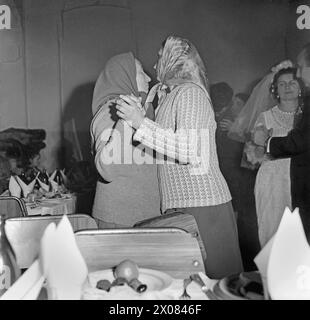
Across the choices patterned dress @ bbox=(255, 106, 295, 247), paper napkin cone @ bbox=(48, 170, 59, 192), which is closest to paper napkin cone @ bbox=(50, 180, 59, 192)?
paper napkin cone @ bbox=(48, 170, 59, 192)

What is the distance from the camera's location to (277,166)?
133 centimetres

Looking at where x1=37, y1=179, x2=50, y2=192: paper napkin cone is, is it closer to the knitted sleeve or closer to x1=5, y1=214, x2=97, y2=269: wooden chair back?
x1=5, y1=214, x2=97, y2=269: wooden chair back

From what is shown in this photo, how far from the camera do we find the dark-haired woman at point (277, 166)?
4.28ft

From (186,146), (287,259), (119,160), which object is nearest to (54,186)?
(119,160)

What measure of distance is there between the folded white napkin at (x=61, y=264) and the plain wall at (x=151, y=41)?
0.61 meters

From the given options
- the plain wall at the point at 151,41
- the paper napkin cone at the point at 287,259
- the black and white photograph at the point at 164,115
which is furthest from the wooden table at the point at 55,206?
the paper napkin cone at the point at 287,259

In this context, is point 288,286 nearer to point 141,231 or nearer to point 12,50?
point 141,231

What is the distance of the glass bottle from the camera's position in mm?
1106

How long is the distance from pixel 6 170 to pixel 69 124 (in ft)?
0.86

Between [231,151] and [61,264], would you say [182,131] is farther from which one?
[61,264]

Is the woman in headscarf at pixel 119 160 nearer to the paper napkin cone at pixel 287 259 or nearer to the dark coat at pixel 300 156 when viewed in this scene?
the dark coat at pixel 300 156
